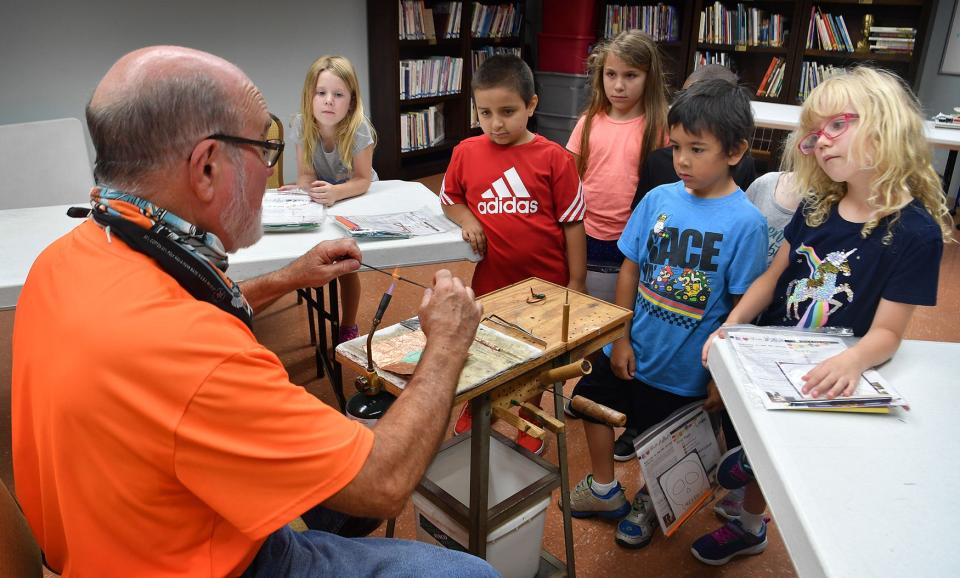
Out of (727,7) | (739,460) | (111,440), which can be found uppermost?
(727,7)

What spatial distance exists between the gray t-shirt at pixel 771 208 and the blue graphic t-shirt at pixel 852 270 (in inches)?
11.8

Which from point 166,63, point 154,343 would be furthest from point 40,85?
point 154,343

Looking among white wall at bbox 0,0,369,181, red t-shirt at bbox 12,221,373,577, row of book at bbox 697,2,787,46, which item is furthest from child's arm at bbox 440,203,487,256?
row of book at bbox 697,2,787,46

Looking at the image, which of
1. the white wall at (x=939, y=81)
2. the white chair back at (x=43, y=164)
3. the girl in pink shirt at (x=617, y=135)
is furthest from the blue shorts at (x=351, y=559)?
the white wall at (x=939, y=81)

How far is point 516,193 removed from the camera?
2.15 m

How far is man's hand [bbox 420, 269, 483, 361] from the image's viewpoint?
1.22 metres

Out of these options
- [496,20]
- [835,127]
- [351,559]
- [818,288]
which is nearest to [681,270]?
[818,288]

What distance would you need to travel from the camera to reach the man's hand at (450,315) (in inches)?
47.9

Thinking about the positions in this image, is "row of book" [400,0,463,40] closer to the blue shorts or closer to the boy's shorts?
the boy's shorts

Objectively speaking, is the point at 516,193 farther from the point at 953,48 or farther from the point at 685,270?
the point at 953,48

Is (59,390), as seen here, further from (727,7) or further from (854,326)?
(727,7)

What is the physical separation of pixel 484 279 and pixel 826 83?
3.79ft

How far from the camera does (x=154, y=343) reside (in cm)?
84

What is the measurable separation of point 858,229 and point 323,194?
5.63 ft
